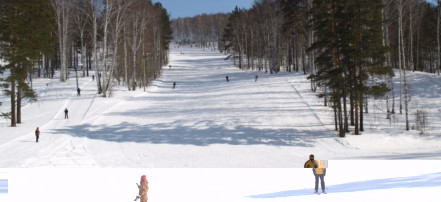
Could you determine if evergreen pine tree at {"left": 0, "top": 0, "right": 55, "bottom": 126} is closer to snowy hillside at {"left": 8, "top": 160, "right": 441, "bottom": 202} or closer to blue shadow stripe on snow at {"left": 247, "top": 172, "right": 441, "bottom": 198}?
snowy hillside at {"left": 8, "top": 160, "right": 441, "bottom": 202}

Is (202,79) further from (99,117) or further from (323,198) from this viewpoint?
(323,198)

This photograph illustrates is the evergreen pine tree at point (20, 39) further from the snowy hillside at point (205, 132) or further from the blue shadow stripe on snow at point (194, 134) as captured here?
the blue shadow stripe on snow at point (194, 134)

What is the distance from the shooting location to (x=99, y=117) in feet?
98.5

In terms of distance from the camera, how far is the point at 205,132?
24375mm

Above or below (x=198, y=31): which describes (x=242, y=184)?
below

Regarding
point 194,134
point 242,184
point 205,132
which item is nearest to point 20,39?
point 194,134

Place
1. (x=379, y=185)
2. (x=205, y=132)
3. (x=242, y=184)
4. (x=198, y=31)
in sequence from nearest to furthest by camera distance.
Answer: (x=379, y=185)
(x=242, y=184)
(x=205, y=132)
(x=198, y=31)

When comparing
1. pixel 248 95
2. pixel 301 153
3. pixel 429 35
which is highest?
pixel 429 35

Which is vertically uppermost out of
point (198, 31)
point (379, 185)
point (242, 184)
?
point (198, 31)

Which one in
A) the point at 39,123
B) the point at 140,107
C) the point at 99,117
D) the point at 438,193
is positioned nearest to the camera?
the point at 438,193

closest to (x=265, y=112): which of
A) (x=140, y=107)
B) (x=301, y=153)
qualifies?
(x=301, y=153)

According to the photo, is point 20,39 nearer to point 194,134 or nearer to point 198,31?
A: point 194,134

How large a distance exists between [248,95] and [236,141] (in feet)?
49.0

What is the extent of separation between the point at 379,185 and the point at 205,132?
14571 mm
